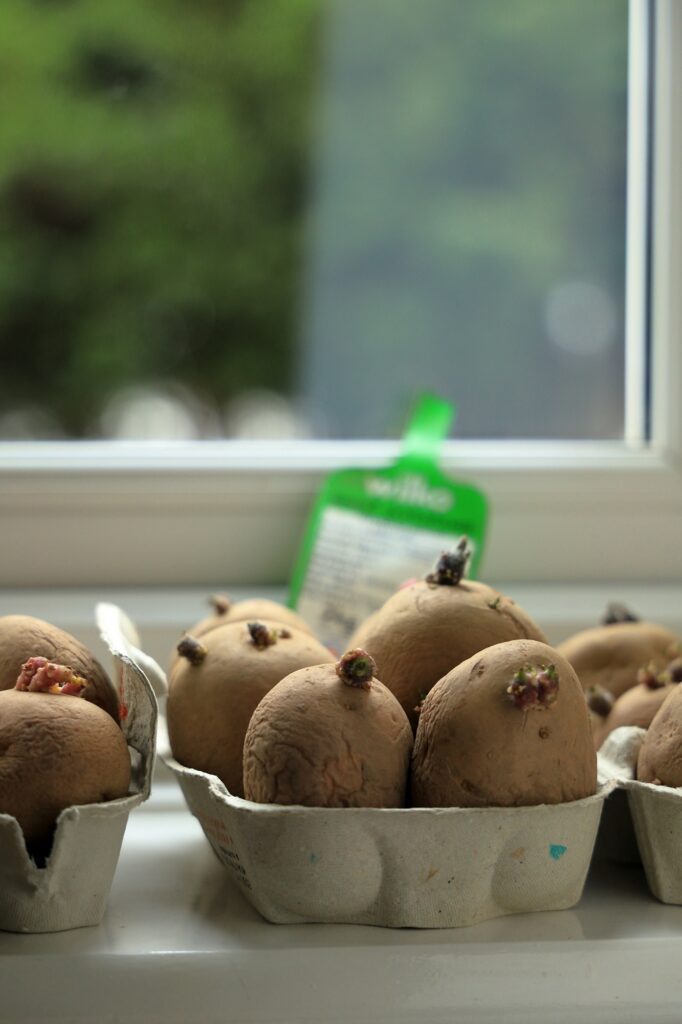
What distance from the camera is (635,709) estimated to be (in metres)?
0.71

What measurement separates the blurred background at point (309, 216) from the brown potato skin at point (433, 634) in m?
0.54

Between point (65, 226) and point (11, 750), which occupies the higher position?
point (65, 226)

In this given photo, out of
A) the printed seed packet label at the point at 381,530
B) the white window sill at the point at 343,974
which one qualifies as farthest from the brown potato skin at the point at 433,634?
the printed seed packet label at the point at 381,530

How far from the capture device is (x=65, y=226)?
1.13 m

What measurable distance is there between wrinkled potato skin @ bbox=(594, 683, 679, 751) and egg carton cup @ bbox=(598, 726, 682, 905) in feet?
0.12

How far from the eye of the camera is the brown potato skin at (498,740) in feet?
1.87

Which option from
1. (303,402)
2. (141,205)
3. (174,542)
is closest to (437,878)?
(174,542)

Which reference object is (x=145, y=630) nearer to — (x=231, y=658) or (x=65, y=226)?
(x=231, y=658)

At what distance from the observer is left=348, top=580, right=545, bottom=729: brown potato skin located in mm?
637

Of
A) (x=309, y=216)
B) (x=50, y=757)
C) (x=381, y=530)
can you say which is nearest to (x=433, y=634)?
(x=50, y=757)

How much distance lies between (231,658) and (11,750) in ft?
0.46

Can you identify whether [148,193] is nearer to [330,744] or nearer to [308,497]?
[308,497]

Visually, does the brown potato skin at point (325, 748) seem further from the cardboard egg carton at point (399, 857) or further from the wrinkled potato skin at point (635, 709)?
the wrinkled potato skin at point (635, 709)

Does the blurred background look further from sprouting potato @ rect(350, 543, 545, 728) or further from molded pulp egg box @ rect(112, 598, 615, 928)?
molded pulp egg box @ rect(112, 598, 615, 928)
